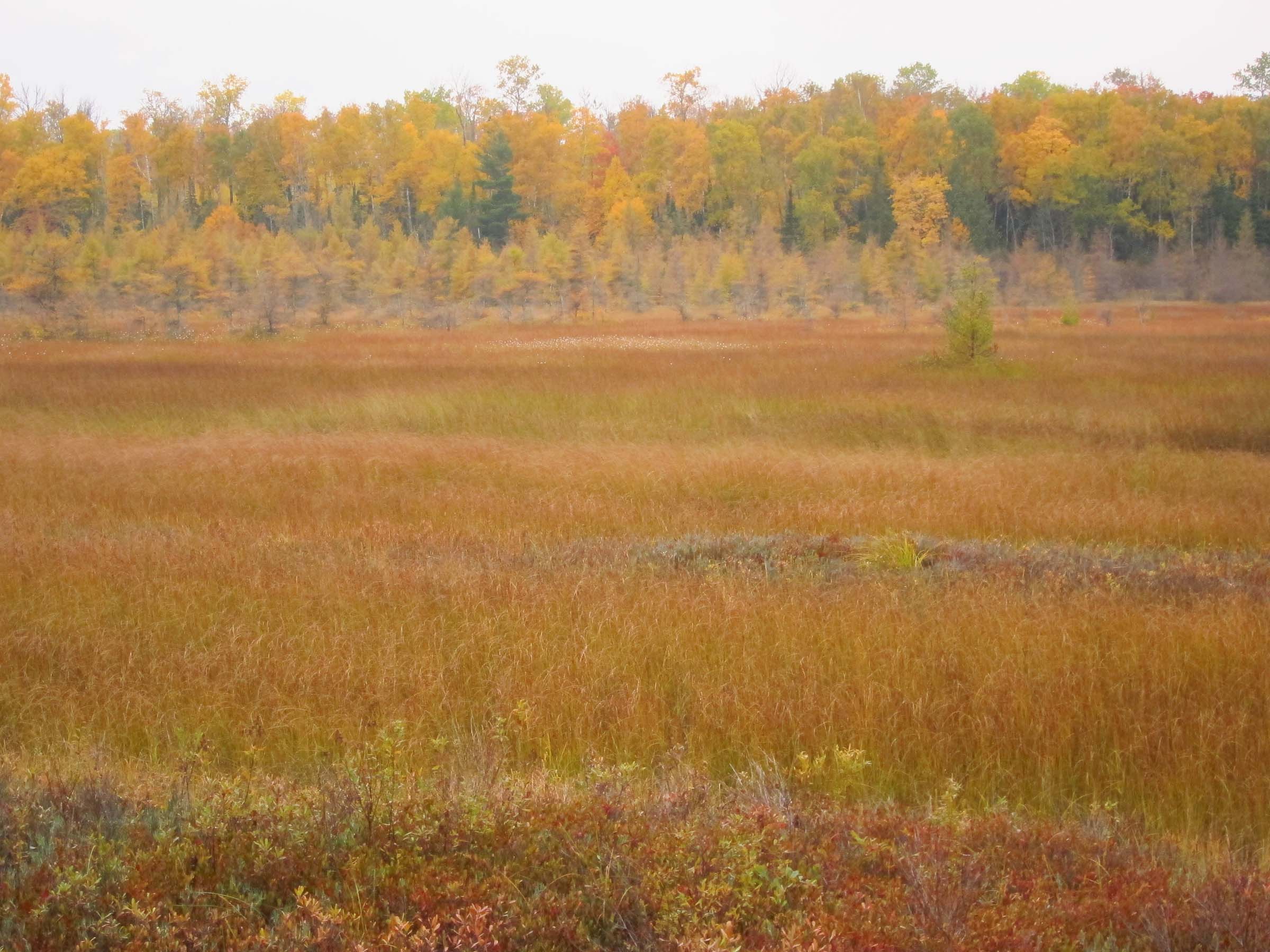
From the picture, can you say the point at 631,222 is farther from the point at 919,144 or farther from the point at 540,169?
the point at 919,144

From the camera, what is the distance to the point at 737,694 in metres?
5.50

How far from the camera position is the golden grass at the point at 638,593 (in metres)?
5.12

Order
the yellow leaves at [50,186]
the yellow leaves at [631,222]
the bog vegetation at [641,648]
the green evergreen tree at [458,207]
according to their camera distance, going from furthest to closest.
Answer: the green evergreen tree at [458,207]
the yellow leaves at [631,222]
the yellow leaves at [50,186]
the bog vegetation at [641,648]

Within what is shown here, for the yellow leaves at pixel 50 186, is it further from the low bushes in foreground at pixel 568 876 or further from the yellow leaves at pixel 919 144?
the low bushes in foreground at pixel 568 876

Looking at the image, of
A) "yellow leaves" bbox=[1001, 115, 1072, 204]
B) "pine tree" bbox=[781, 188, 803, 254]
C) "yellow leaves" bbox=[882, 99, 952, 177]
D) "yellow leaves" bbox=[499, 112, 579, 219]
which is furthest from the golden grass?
"yellow leaves" bbox=[499, 112, 579, 219]

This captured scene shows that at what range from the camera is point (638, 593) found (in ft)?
24.2

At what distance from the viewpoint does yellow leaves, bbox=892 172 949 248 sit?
70.0 metres

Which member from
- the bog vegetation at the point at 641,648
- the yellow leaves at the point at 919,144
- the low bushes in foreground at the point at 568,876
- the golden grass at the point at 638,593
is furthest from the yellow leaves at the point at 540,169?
the low bushes in foreground at the point at 568,876

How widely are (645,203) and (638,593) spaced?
78414 mm

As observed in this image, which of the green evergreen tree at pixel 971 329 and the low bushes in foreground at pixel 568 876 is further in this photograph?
the green evergreen tree at pixel 971 329

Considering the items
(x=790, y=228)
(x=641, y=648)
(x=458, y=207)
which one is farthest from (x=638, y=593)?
(x=458, y=207)

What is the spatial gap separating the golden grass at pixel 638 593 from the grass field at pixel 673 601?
30 millimetres

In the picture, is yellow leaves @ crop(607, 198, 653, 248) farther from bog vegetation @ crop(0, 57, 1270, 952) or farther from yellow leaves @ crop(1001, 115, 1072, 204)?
bog vegetation @ crop(0, 57, 1270, 952)

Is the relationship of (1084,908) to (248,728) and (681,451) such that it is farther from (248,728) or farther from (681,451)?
(681,451)
